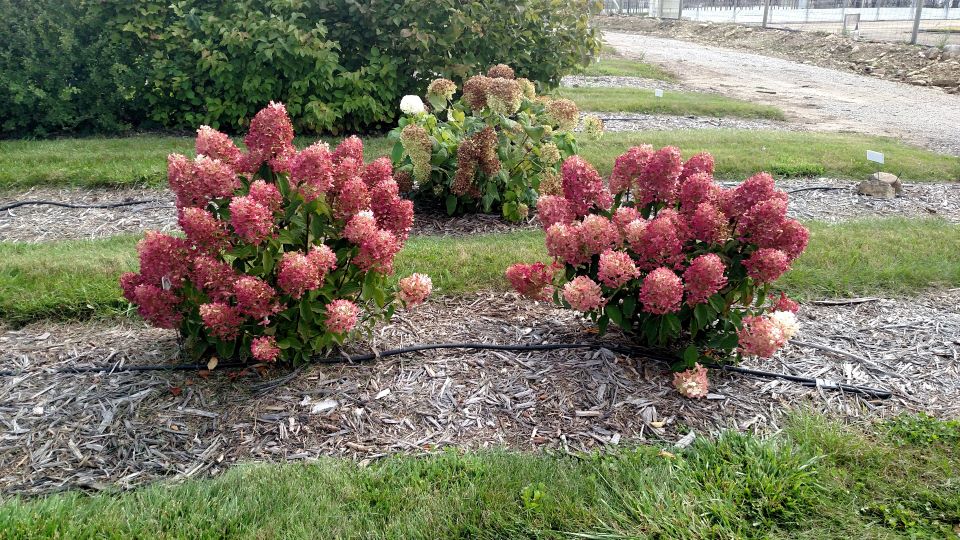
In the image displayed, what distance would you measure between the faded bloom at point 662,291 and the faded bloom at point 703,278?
5 cm

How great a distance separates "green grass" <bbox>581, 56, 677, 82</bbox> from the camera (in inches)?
594

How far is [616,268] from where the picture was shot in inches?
111

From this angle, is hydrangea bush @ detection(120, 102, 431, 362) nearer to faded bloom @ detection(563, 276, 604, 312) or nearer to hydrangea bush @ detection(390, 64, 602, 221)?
faded bloom @ detection(563, 276, 604, 312)

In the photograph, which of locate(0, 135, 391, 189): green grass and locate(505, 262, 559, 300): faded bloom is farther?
locate(0, 135, 391, 189): green grass

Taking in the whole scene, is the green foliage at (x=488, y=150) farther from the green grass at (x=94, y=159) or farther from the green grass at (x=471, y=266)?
the green grass at (x=94, y=159)

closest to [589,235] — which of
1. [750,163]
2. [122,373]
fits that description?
[122,373]

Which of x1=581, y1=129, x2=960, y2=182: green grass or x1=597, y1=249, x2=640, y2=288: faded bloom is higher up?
x1=597, y1=249, x2=640, y2=288: faded bloom

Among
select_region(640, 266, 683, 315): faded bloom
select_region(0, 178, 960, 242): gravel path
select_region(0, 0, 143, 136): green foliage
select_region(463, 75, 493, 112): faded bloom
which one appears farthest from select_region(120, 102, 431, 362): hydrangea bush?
select_region(0, 0, 143, 136): green foliage

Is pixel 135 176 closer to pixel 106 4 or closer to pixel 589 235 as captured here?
pixel 106 4

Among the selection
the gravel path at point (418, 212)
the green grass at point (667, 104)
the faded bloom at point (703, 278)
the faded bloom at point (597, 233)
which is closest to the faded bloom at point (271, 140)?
the faded bloom at point (597, 233)

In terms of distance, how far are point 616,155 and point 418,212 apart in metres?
2.50

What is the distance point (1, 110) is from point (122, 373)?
590 cm

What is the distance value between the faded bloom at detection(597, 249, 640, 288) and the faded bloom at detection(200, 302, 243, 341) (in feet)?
4.69

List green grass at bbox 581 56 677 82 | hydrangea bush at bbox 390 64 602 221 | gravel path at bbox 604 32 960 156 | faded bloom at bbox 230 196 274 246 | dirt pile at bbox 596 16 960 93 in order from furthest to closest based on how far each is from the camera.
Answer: dirt pile at bbox 596 16 960 93
green grass at bbox 581 56 677 82
gravel path at bbox 604 32 960 156
hydrangea bush at bbox 390 64 602 221
faded bloom at bbox 230 196 274 246
